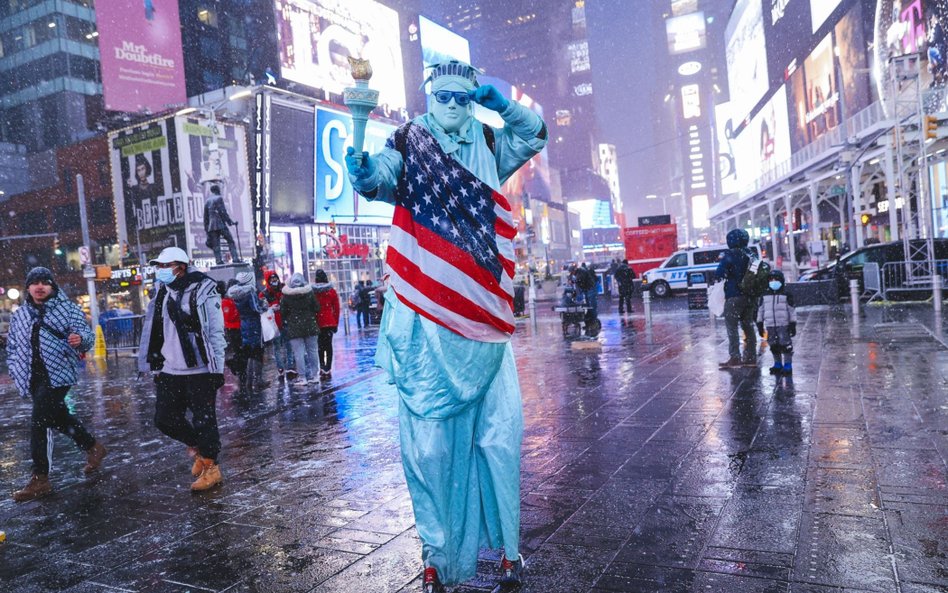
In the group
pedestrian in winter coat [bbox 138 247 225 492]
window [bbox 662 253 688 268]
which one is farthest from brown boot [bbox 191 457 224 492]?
window [bbox 662 253 688 268]

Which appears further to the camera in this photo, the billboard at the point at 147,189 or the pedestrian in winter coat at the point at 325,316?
the billboard at the point at 147,189

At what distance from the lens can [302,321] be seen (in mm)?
9734

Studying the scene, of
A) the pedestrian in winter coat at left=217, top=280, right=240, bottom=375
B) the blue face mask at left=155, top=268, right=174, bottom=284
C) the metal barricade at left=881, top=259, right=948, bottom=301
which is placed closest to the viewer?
the blue face mask at left=155, top=268, right=174, bottom=284

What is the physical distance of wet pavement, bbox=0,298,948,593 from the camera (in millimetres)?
3014

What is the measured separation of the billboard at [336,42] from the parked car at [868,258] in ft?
86.6

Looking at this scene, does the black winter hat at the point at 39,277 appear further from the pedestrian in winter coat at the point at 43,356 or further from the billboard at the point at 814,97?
the billboard at the point at 814,97

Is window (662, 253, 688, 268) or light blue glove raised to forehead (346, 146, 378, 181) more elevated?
light blue glove raised to forehead (346, 146, 378, 181)

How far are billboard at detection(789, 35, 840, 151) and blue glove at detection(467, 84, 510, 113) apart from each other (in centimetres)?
4313

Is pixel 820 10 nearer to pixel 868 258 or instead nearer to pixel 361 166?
pixel 868 258

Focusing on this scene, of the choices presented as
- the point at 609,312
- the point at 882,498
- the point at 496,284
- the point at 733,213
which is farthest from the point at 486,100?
the point at 733,213

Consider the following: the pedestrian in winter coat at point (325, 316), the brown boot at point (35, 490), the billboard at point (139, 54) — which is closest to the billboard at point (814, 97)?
the billboard at point (139, 54)

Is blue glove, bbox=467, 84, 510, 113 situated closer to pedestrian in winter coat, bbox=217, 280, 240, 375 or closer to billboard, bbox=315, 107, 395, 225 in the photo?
pedestrian in winter coat, bbox=217, 280, 240, 375

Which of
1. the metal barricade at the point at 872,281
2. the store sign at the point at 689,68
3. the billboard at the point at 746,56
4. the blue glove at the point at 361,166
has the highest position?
the store sign at the point at 689,68

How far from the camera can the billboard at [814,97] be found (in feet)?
132
